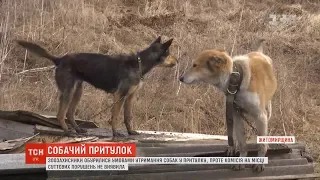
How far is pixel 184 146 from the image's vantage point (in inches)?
179

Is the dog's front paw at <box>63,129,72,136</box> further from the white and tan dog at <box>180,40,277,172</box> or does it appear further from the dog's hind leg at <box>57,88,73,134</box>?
the white and tan dog at <box>180,40,277,172</box>

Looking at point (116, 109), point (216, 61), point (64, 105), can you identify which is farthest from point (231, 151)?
point (64, 105)

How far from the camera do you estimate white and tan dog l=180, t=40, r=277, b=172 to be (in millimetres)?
4266

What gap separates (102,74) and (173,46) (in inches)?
208

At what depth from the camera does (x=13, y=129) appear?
4996 millimetres

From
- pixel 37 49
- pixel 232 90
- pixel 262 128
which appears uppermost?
pixel 37 49

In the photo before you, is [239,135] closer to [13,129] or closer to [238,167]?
[238,167]

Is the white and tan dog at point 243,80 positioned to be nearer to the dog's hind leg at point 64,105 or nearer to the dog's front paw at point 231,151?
the dog's front paw at point 231,151

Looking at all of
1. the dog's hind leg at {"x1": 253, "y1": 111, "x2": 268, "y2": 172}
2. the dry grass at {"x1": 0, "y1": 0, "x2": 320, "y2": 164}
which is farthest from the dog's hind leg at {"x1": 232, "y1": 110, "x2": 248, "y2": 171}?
the dry grass at {"x1": 0, "y1": 0, "x2": 320, "y2": 164}

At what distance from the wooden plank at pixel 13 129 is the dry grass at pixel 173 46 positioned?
226cm

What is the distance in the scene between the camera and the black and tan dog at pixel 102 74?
510 cm

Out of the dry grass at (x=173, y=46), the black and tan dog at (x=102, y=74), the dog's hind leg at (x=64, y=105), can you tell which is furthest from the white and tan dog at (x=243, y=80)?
the dry grass at (x=173, y=46)

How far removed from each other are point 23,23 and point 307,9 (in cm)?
933

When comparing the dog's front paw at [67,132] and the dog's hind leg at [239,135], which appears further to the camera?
the dog's front paw at [67,132]
